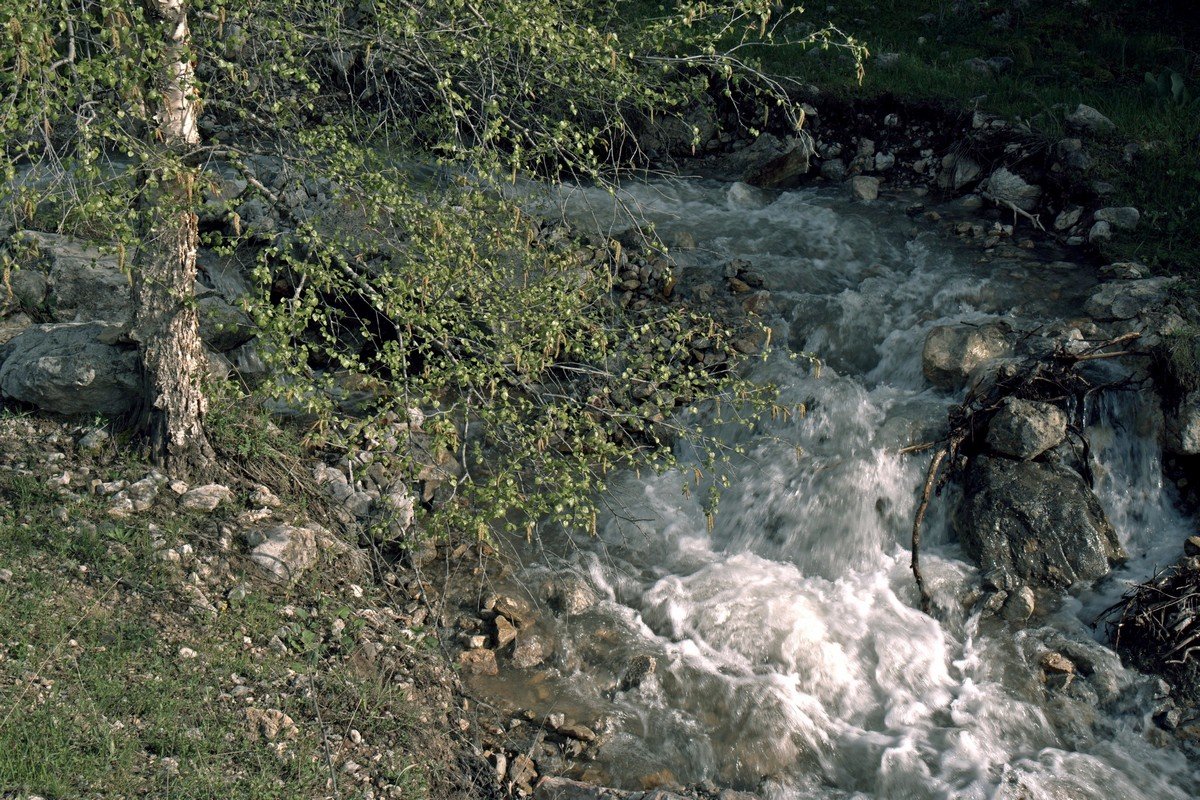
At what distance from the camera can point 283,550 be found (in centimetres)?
645

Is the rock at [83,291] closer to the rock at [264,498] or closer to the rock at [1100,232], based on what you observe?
the rock at [264,498]

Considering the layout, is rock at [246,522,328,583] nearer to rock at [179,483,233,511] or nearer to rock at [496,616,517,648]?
rock at [179,483,233,511]

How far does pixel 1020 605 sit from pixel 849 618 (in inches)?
46.8

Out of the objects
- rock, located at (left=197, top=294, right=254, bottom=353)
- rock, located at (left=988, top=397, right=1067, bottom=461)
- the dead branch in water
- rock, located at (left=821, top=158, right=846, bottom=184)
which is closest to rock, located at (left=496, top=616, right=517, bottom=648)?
rock, located at (left=197, top=294, right=254, bottom=353)

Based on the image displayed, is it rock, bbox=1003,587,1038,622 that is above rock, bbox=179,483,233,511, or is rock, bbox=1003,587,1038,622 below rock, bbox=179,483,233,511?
below

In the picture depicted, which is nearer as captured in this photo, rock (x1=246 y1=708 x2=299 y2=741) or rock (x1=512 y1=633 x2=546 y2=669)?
rock (x1=246 y1=708 x2=299 y2=741)

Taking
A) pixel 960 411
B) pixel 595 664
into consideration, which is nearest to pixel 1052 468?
pixel 960 411

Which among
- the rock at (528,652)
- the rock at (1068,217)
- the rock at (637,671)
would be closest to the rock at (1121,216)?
the rock at (1068,217)

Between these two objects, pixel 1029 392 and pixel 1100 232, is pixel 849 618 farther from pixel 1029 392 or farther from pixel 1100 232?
pixel 1100 232

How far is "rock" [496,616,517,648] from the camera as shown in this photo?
6.88 m

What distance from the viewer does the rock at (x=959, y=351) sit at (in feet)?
28.9

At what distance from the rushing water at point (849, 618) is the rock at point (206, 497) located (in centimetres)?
220

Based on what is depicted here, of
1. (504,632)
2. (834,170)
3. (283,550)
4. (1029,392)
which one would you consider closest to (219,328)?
(283,550)

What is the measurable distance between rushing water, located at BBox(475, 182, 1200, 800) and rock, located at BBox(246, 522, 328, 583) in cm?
151
